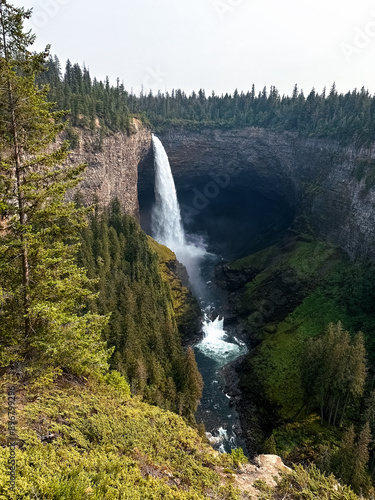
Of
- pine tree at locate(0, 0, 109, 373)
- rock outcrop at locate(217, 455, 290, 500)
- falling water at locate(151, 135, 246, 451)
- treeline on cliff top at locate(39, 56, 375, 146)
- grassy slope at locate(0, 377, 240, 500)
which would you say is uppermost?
treeline on cliff top at locate(39, 56, 375, 146)

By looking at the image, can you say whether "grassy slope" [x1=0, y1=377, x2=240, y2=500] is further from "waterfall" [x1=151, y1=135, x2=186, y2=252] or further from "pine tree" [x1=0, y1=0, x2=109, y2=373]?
"waterfall" [x1=151, y1=135, x2=186, y2=252]

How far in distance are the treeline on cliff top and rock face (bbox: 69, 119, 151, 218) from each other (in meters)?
2.93

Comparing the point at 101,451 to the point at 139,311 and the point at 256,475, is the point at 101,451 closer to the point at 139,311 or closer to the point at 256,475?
the point at 256,475

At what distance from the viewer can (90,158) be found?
A: 59.7 metres

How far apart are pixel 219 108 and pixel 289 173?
5006cm

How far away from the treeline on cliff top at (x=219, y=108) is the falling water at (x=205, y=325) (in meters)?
18.8

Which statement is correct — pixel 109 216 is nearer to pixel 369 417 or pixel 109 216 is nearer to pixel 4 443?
pixel 369 417

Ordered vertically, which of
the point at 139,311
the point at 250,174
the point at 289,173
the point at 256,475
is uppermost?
the point at 289,173

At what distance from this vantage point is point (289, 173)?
3629 inches

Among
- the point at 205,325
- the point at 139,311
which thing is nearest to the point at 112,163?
the point at 139,311

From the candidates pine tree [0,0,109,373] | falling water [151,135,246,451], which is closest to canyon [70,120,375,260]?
falling water [151,135,246,451]

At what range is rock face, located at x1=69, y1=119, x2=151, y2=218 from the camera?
58.8 m

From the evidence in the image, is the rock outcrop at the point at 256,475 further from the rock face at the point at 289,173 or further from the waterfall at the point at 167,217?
the waterfall at the point at 167,217

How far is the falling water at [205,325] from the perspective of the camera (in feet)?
138
